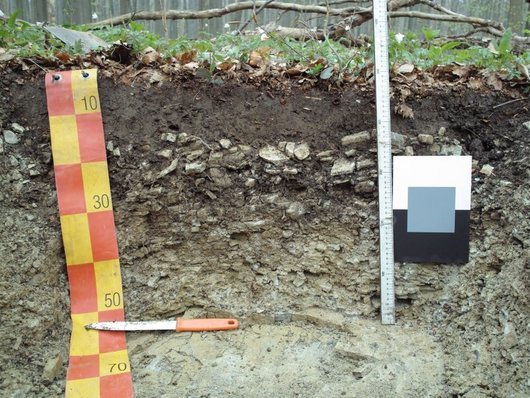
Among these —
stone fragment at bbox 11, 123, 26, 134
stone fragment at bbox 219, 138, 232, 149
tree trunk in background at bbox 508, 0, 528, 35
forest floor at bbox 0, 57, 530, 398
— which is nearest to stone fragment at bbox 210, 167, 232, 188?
forest floor at bbox 0, 57, 530, 398

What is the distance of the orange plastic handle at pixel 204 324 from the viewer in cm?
238

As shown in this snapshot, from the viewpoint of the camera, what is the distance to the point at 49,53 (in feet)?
7.89

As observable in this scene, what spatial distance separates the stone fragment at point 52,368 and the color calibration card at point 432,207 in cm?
178

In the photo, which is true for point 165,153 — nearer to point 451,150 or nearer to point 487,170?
point 451,150

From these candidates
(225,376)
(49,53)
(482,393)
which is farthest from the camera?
(49,53)

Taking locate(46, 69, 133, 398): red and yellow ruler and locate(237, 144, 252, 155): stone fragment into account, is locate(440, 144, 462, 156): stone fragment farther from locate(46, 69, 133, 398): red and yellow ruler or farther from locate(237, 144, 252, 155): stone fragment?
locate(46, 69, 133, 398): red and yellow ruler

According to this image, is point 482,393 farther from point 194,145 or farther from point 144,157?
point 144,157

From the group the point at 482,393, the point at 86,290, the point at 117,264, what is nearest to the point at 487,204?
the point at 482,393

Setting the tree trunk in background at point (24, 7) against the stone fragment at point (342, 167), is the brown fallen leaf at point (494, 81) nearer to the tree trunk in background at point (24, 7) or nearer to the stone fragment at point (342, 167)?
the stone fragment at point (342, 167)

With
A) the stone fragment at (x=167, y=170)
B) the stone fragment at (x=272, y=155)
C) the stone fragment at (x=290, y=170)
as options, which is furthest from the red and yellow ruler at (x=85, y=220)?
the stone fragment at (x=290, y=170)

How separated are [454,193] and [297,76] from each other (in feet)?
3.33

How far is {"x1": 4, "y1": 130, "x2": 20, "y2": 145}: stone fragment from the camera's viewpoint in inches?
89.7

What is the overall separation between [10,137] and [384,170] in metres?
1.88

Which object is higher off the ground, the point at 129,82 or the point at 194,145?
the point at 129,82
